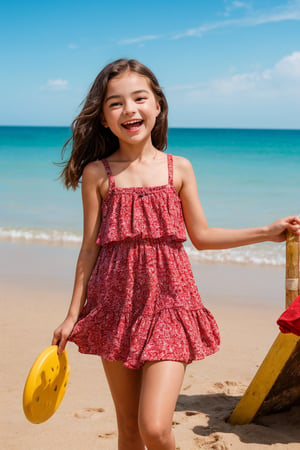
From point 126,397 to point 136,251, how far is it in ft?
2.05

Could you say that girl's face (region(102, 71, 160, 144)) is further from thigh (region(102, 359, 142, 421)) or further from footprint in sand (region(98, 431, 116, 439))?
footprint in sand (region(98, 431, 116, 439))

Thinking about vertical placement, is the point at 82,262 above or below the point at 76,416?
above

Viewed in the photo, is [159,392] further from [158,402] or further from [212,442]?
[212,442]

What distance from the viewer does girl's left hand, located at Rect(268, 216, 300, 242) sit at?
108 inches

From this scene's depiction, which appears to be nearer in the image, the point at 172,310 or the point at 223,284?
the point at 172,310

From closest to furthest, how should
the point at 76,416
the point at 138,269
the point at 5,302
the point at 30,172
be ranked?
the point at 138,269
the point at 76,416
the point at 5,302
the point at 30,172

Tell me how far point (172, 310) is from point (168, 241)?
30 centimetres

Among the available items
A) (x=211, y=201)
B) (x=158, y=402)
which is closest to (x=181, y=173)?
(x=158, y=402)

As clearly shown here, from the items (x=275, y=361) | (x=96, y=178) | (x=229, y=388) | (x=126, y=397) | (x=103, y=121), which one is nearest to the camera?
(x=126, y=397)

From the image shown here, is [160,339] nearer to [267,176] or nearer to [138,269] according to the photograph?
[138,269]

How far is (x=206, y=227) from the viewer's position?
2.73m

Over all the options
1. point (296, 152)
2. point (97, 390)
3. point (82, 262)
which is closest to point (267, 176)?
point (296, 152)

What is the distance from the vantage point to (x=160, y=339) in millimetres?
2414

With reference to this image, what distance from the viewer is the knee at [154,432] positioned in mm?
2256
